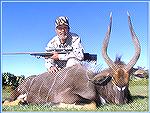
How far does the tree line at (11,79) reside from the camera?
20.9 feet

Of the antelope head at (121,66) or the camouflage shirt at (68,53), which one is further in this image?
the camouflage shirt at (68,53)

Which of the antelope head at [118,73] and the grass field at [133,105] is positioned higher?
the antelope head at [118,73]

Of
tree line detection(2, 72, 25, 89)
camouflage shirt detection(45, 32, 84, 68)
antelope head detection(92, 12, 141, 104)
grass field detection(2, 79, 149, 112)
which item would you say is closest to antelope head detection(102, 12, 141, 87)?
antelope head detection(92, 12, 141, 104)

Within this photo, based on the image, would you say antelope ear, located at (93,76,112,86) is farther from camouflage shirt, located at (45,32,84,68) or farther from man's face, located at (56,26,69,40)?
man's face, located at (56,26,69,40)

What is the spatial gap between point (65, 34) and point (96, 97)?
0.74 meters

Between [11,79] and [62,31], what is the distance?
74cm

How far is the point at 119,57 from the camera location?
20.4 feet

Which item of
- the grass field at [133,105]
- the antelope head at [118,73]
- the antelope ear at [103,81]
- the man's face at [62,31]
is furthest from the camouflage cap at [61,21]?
the grass field at [133,105]

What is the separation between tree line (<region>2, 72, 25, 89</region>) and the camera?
6.36 m

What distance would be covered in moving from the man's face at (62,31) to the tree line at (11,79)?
0.60 metres

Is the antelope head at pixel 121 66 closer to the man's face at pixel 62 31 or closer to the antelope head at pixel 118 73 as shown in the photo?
the antelope head at pixel 118 73

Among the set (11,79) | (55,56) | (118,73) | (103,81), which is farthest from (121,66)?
(11,79)

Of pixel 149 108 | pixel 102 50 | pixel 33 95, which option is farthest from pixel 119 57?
pixel 33 95

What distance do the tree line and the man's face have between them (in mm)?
604
